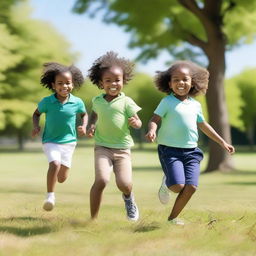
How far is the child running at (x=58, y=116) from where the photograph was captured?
8.17m

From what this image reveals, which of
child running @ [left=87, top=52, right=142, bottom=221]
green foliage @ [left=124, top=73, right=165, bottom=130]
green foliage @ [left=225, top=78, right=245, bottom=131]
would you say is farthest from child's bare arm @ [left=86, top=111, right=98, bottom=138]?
green foliage @ [left=124, top=73, right=165, bottom=130]

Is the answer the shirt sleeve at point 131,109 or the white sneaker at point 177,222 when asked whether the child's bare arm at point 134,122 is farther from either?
the white sneaker at point 177,222

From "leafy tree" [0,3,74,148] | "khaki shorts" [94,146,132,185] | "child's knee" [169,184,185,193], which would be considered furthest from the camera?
"leafy tree" [0,3,74,148]

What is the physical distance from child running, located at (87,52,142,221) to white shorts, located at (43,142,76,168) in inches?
27.9

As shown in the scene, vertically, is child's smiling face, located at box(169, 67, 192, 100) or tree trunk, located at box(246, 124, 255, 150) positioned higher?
child's smiling face, located at box(169, 67, 192, 100)

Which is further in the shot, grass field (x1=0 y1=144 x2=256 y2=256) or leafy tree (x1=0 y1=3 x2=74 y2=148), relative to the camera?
leafy tree (x1=0 y1=3 x2=74 y2=148)

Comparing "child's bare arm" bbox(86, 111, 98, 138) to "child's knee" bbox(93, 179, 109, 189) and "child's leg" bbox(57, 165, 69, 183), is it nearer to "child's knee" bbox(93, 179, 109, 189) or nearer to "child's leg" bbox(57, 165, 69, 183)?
"child's knee" bbox(93, 179, 109, 189)

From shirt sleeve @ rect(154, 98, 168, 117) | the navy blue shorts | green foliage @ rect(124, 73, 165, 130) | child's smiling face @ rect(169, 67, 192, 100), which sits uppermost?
green foliage @ rect(124, 73, 165, 130)

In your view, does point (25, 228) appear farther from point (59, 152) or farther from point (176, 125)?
point (176, 125)

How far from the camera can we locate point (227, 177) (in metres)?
18.8

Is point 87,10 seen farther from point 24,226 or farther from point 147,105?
point 147,105

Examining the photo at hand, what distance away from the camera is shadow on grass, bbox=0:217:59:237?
277 inches

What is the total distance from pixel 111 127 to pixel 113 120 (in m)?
0.08

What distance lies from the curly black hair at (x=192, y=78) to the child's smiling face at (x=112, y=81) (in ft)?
1.57
